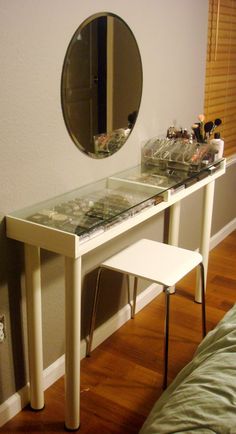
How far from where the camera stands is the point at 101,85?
1966 millimetres

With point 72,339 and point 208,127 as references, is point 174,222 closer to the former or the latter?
point 208,127

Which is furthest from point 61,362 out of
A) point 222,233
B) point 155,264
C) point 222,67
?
point 222,67

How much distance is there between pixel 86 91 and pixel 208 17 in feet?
3.99

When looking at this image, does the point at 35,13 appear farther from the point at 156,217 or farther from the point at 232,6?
the point at 232,6

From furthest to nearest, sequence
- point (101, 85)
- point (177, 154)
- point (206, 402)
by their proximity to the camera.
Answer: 1. point (177, 154)
2. point (101, 85)
3. point (206, 402)

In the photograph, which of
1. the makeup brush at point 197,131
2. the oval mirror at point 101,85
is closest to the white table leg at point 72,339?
the oval mirror at point 101,85

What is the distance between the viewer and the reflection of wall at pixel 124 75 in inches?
79.3

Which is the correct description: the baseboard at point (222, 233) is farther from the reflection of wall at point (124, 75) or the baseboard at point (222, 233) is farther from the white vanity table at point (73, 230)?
the reflection of wall at point (124, 75)

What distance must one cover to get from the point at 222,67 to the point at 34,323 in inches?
83.6

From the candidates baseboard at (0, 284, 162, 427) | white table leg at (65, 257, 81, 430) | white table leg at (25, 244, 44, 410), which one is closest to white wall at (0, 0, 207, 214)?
white table leg at (25, 244, 44, 410)

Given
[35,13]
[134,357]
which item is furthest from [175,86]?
[134,357]

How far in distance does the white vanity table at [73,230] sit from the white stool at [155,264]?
0.25 m

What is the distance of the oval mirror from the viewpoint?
1775 millimetres

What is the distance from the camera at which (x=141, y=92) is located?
2.22 metres
